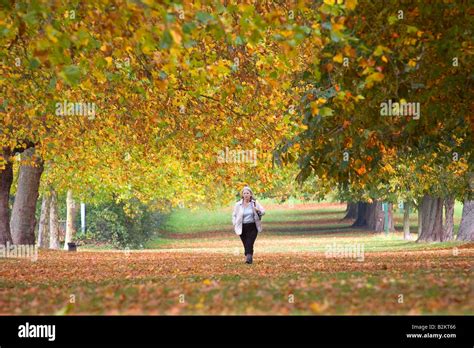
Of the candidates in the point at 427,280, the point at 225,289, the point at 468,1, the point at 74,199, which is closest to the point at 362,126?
the point at 468,1

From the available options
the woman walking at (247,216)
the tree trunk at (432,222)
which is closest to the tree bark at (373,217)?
the tree trunk at (432,222)

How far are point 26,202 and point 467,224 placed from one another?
20820 millimetres

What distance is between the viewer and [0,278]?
2150 cm

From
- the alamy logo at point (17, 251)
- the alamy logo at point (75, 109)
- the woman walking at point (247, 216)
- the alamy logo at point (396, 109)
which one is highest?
the alamy logo at point (75, 109)

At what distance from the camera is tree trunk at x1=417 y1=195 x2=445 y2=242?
50.1 m

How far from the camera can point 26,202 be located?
36844 mm

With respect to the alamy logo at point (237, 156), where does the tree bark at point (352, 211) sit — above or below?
below

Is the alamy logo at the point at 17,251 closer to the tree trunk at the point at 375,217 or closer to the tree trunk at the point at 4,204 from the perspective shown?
the tree trunk at the point at 4,204

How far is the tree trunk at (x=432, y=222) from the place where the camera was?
50062 mm
